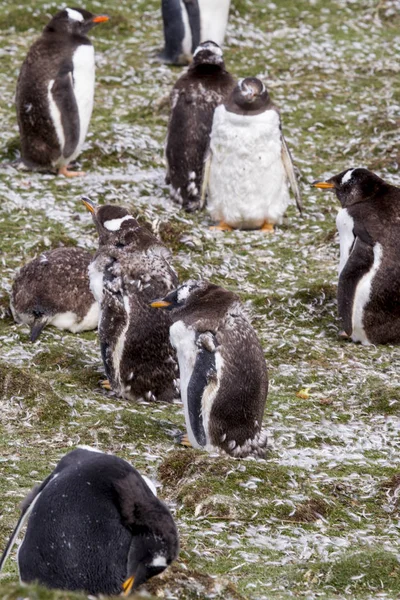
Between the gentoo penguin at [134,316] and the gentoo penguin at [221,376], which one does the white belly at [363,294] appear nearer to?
the gentoo penguin at [134,316]

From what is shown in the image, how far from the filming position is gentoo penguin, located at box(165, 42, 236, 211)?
1181 centimetres

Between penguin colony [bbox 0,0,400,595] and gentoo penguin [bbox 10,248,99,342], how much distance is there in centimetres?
1

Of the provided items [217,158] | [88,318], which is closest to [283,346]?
[88,318]

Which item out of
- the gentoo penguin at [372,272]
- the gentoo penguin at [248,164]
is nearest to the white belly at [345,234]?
the gentoo penguin at [372,272]

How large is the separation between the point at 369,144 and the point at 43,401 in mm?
7106

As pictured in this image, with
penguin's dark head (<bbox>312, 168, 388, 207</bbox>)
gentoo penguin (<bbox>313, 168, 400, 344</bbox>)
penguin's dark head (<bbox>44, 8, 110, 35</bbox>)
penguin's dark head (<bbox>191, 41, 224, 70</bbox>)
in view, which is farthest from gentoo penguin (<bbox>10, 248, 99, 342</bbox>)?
penguin's dark head (<bbox>44, 8, 110, 35</bbox>)

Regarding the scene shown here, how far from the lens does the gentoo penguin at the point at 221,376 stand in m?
6.62

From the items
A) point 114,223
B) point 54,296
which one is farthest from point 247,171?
point 114,223

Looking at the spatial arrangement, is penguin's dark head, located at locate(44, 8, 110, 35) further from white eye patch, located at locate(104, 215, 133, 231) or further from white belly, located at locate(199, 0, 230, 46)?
white eye patch, located at locate(104, 215, 133, 231)

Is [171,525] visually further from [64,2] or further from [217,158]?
[64,2]

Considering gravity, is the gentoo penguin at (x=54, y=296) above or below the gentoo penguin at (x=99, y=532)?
below

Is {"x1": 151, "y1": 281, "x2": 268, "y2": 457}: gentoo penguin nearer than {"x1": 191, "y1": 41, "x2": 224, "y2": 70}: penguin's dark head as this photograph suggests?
Yes

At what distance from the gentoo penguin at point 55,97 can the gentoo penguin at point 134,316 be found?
14.6 feet

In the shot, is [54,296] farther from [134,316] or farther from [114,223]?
[134,316]
